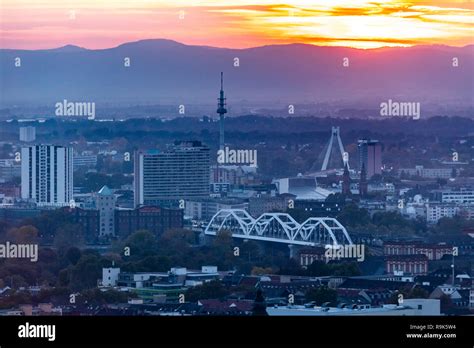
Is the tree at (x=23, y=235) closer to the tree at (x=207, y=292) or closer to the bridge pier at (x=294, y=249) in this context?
the bridge pier at (x=294, y=249)

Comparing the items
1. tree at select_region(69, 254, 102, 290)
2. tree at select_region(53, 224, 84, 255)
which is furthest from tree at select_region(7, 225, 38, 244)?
tree at select_region(69, 254, 102, 290)

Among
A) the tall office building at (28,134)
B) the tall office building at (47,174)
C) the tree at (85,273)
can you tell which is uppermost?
the tall office building at (28,134)

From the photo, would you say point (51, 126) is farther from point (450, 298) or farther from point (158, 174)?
point (450, 298)

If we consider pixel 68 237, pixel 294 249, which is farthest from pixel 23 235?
pixel 294 249

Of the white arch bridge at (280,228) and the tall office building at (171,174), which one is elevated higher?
the tall office building at (171,174)

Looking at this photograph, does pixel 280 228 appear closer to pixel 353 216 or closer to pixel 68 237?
pixel 353 216

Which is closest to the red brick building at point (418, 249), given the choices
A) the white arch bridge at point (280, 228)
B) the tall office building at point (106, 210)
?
the white arch bridge at point (280, 228)
